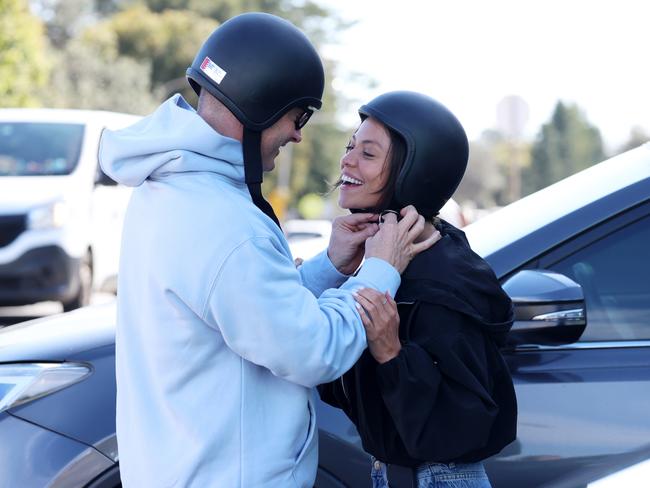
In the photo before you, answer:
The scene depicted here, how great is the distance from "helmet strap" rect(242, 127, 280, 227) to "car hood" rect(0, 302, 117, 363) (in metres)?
1.04

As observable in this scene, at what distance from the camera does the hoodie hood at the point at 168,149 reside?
1825mm

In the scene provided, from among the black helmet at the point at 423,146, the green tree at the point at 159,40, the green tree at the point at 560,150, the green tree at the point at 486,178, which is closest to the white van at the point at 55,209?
the black helmet at the point at 423,146

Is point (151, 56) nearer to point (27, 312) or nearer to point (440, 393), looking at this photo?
point (27, 312)

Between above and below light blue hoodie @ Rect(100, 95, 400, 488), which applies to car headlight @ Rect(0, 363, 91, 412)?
below

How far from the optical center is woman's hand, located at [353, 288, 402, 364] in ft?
6.13

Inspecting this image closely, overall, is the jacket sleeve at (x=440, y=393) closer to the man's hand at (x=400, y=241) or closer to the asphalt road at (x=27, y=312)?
the man's hand at (x=400, y=241)

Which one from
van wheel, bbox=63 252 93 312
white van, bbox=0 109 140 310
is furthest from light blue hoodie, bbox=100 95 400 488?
van wheel, bbox=63 252 93 312

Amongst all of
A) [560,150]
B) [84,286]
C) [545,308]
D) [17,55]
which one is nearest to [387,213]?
[545,308]

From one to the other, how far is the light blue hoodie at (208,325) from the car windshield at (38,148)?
7031 millimetres

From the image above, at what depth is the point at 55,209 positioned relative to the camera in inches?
326

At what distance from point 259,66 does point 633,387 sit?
4.53 feet

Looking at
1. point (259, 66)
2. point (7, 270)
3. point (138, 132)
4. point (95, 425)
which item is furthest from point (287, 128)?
point (7, 270)

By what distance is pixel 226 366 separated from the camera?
5.92 ft

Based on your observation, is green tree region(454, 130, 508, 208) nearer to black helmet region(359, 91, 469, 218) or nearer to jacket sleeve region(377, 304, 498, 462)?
black helmet region(359, 91, 469, 218)
